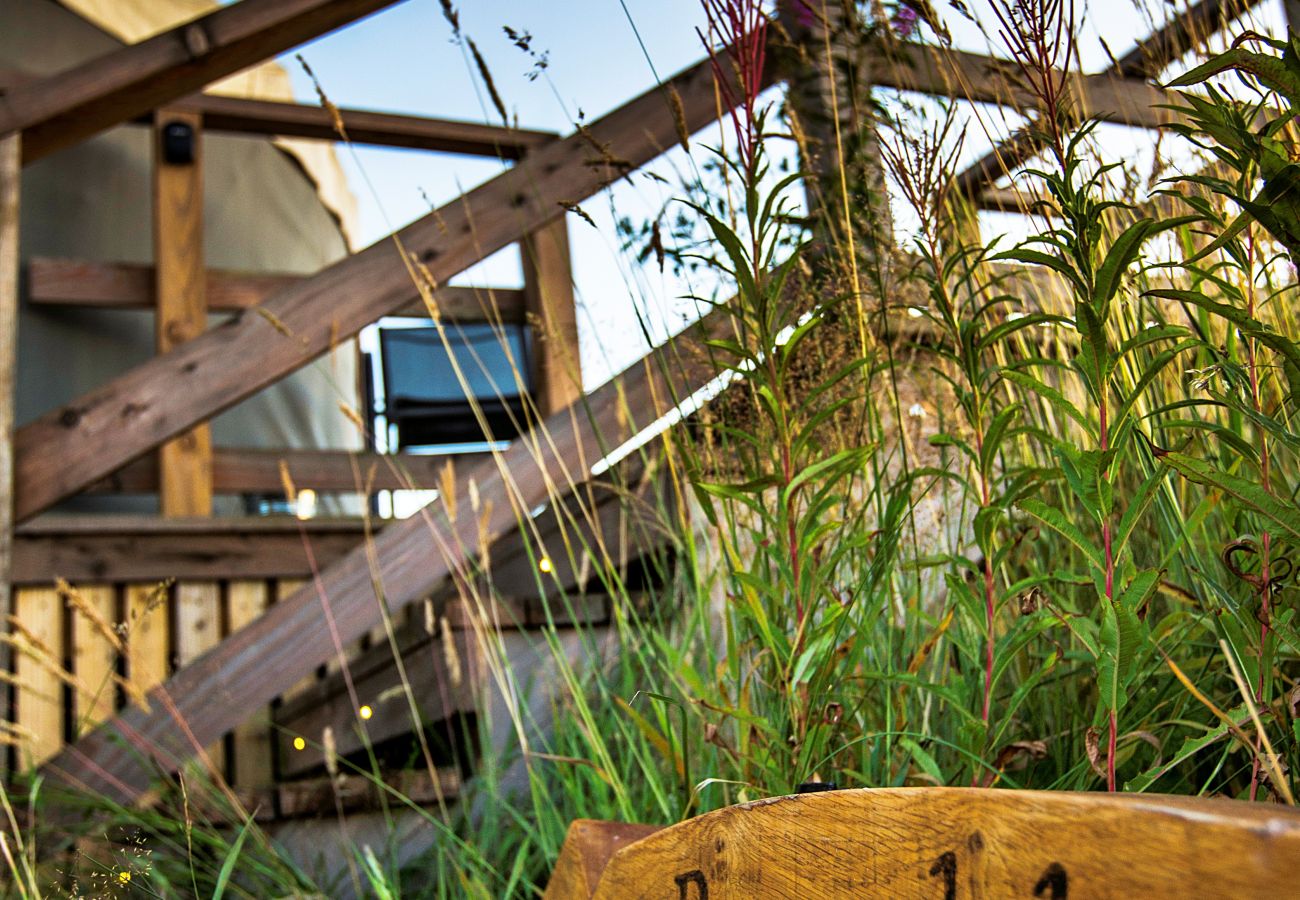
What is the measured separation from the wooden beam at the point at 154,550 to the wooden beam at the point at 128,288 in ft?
3.64

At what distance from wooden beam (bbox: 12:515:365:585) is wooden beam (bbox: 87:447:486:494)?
2.45 ft

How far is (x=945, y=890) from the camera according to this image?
0.45 meters

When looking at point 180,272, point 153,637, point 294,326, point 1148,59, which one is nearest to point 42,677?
point 153,637

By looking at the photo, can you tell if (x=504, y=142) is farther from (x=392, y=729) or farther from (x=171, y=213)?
(x=392, y=729)

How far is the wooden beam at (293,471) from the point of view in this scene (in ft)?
12.7

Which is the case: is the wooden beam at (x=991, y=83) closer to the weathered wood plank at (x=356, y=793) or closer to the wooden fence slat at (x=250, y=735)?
the weathered wood plank at (x=356, y=793)

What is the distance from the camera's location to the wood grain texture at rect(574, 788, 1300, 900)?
1.09 ft

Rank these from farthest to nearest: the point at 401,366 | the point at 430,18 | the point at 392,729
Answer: the point at 430,18
the point at 401,366
the point at 392,729

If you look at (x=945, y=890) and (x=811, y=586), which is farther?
(x=811, y=586)

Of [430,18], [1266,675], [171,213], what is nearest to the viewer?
[1266,675]

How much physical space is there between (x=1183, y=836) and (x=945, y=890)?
13 cm

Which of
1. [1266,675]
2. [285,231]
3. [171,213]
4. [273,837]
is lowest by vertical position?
[273,837]

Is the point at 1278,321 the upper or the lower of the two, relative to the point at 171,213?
lower

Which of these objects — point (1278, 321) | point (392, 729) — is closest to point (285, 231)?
point (392, 729)
